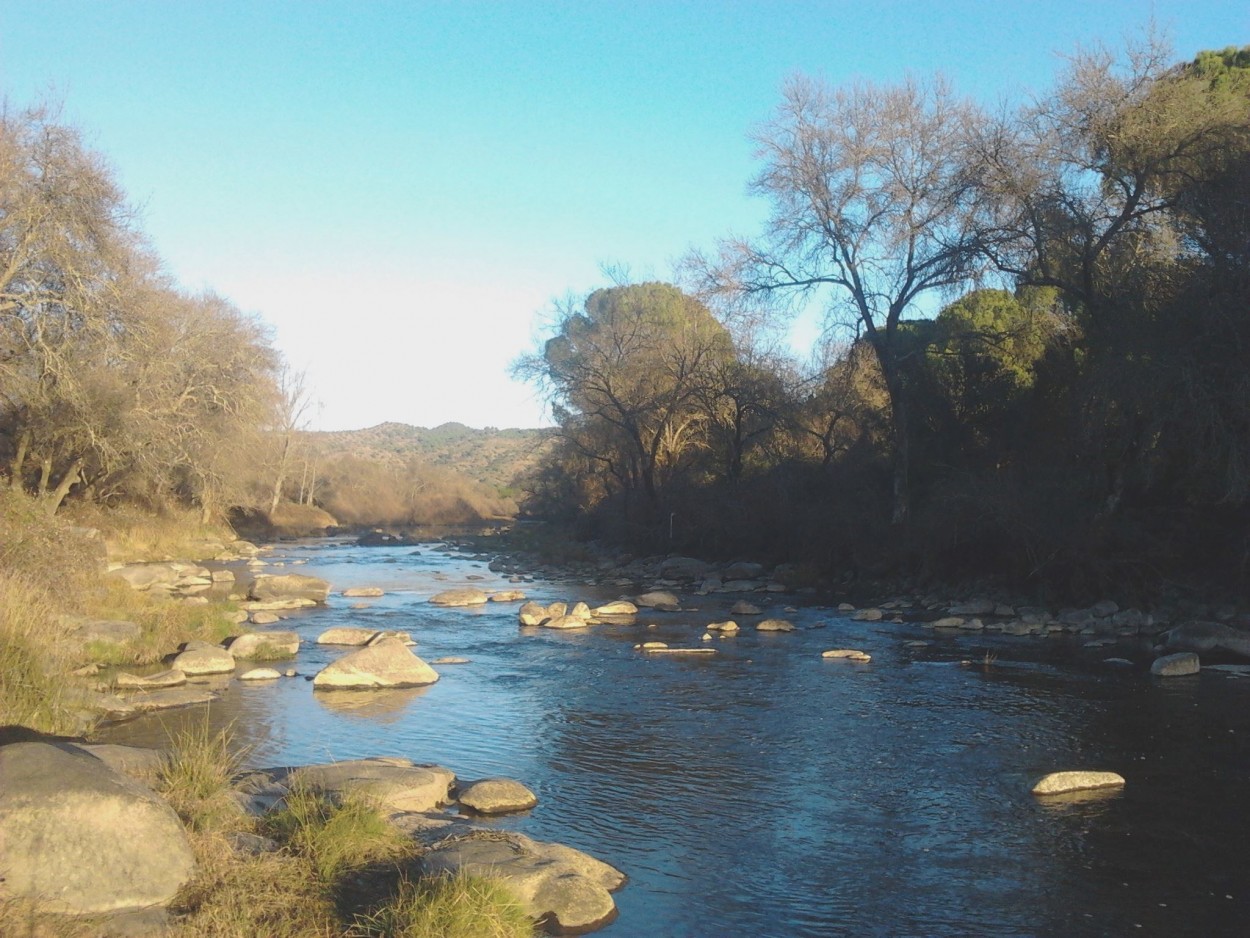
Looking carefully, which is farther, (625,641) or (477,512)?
(477,512)

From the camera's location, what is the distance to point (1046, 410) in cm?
2484

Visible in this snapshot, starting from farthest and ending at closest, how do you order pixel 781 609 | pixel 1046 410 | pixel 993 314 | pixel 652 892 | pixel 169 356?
pixel 993 314 < pixel 169 356 < pixel 1046 410 < pixel 781 609 < pixel 652 892

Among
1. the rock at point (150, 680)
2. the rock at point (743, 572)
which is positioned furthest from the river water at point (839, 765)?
the rock at point (743, 572)

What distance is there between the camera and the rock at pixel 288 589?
23500 mm

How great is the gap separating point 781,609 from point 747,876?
51.8 feet

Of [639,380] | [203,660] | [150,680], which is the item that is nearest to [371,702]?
[150,680]

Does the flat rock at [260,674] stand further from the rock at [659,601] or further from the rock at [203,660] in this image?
the rock at [659,601]

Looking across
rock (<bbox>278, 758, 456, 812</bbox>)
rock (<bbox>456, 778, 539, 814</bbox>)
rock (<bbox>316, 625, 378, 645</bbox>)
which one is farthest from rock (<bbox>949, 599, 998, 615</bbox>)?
rock (<bbox>278, 758, 456, 812</bbox>)

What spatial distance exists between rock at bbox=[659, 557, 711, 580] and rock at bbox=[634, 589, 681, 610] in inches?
247

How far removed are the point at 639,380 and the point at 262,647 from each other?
75.1 ft

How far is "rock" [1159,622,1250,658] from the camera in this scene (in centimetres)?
1587

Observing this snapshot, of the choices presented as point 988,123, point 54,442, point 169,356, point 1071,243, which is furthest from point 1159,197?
point 54,442

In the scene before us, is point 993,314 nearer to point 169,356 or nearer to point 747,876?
point 169,356

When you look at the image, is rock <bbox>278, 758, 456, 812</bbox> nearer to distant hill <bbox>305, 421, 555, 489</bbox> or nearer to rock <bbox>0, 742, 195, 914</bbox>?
rock <bbox>0, 742, 195, 914</bbox>
